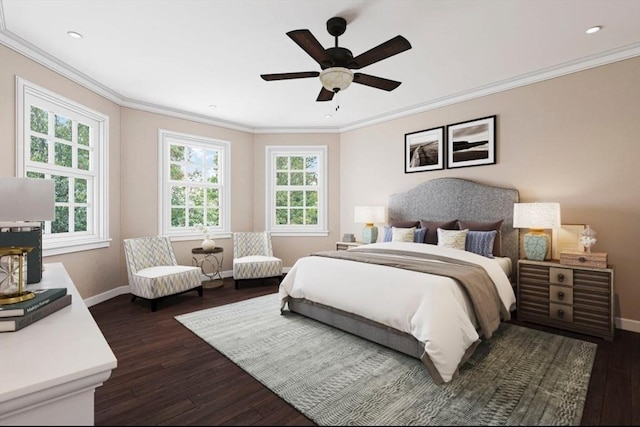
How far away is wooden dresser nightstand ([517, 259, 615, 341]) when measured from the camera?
9.09ft

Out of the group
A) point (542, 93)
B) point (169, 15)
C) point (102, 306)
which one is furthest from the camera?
point (102, 306)

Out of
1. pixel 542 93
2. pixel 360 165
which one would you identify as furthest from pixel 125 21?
pixel 542 93

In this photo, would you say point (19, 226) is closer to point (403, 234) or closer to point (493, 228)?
point (403, 234)

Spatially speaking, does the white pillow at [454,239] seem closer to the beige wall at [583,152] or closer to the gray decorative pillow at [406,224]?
the gray decorative pillow at [406,224]

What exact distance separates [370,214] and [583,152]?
2.60m

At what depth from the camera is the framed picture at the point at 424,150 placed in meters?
4.36

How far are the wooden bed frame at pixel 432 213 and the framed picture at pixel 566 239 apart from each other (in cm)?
34

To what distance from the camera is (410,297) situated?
2.31 meters

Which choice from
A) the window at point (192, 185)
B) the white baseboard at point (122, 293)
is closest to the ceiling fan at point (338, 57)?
the window at point (192, 185)

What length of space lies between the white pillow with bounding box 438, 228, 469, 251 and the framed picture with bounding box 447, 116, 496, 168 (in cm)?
98

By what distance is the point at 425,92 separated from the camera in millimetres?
4078

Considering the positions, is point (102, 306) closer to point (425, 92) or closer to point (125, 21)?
point (125, 21)

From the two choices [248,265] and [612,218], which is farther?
[248,265]

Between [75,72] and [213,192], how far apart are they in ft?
7.98
